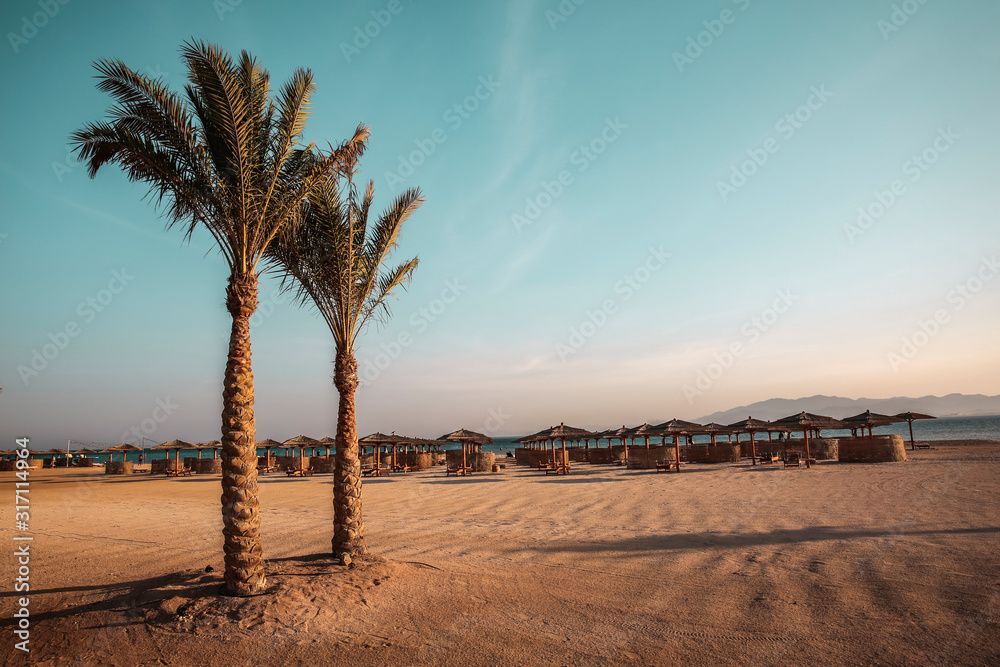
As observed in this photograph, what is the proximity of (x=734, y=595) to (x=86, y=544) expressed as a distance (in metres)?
10.7

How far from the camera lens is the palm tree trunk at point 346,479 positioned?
7094 millimetres

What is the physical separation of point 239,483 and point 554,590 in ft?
12.4

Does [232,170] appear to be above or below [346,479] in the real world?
above

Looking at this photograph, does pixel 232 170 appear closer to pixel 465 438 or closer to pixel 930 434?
pixel 465 438

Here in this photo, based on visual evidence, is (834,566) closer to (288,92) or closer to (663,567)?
(663,567)

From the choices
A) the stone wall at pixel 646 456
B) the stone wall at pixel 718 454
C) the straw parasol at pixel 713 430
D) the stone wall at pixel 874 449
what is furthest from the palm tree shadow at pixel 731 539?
the stone wall at pixel 718 454

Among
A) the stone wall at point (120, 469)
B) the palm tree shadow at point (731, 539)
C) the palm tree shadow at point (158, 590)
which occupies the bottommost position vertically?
the stone wall at point (120, 469)

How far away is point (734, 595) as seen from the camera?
586cm

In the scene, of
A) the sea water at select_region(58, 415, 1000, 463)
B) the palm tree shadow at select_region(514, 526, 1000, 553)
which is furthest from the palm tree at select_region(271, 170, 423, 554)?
the sea water at select_region(58, 415, 1000, 463)

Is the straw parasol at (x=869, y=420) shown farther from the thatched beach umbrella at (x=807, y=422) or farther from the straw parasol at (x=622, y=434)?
the straw parasol at (x=622, y=434)

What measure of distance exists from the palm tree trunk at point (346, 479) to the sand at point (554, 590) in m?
0.35

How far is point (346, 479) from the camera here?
7.07m

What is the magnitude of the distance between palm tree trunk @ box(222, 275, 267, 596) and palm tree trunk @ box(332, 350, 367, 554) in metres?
1.28

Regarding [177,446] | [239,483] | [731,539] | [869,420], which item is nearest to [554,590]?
[239,483]
